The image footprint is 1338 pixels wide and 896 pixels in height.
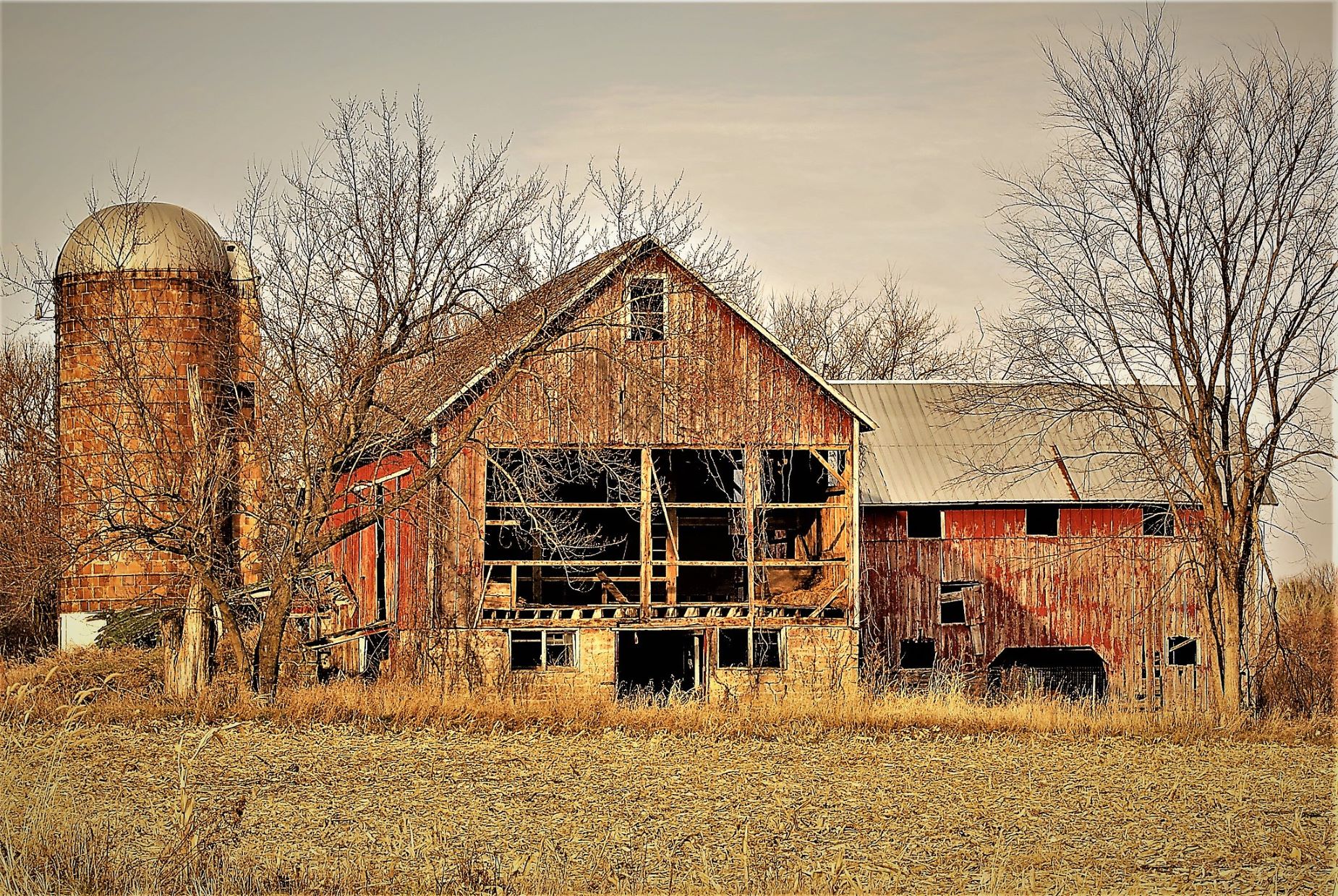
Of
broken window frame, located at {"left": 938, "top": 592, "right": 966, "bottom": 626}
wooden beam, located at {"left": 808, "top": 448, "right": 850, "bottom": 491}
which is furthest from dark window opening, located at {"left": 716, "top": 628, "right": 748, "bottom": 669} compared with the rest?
wooden beam, located at {"left": 808, "top": 448, "right": 850, "bottom": 491}

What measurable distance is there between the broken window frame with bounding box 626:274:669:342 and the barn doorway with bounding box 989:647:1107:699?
10169 millimetres

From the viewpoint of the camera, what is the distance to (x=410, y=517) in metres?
19.9

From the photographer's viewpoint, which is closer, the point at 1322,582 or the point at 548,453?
the point at 548,453

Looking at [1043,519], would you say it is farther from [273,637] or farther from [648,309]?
[273,637]

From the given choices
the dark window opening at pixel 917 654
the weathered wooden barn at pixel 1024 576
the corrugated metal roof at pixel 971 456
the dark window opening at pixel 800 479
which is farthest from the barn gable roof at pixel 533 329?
the dark window opening at pixel 917 654

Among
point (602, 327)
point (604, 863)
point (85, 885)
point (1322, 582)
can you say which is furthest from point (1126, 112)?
point (1322, 582)

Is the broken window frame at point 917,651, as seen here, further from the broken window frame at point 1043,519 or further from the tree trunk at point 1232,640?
the tree trunk at point 1232,640

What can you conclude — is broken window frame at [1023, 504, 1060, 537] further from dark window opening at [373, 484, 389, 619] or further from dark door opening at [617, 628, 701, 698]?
dark window opening at [373, 484, 389, 619]

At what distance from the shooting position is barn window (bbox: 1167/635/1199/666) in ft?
83.3

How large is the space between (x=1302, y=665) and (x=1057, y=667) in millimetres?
5839

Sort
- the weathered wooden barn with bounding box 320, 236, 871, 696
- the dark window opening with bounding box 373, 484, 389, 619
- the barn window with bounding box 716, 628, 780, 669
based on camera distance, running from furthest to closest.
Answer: the dark window opening with bounding box 373, 484, 389, 619 → the barn window with bounding box 716, 628, 780, 669 → the weathered wooden barn with bounding box 320, 236, 871, 696

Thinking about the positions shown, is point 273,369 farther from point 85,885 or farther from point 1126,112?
point 1126,112

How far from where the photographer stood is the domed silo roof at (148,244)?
24984 mm

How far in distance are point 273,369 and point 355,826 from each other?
8.34m
